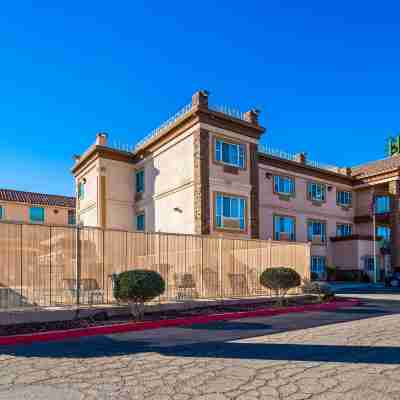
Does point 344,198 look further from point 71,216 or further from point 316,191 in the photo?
point 71,216

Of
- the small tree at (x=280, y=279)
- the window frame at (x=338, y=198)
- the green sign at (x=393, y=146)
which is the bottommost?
the small tree at (x=280, y=279)

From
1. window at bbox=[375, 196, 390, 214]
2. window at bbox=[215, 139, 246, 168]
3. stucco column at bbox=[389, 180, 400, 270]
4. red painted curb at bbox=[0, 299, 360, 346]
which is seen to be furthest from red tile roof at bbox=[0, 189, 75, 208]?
red painted curb at bbox=[0, 299, 360, 346]

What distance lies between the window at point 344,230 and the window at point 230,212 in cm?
1618

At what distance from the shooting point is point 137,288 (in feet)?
36.7

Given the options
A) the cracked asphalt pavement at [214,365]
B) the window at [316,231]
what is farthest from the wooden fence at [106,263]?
the window at [316,231]

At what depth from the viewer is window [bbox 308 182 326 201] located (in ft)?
119

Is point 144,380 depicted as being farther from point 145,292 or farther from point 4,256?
point 4,256

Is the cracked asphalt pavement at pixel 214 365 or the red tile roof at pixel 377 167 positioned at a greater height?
the red tile roof at pixel 377 167

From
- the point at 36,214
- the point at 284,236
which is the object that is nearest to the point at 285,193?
the point at 284,236

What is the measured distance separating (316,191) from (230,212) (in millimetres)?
14253

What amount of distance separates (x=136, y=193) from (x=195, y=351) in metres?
23.9

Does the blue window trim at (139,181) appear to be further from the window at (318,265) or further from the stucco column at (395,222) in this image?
the stucco column at (395,222)

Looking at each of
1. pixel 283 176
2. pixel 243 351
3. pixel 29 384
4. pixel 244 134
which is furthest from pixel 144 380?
pixel 283 176

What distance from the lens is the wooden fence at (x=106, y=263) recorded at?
1097cm
